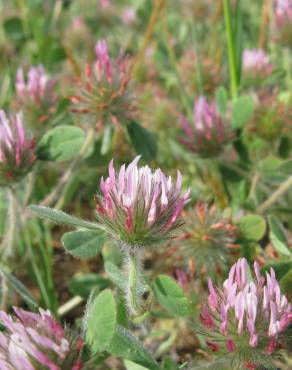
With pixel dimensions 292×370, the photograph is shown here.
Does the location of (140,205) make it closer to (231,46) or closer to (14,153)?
(14,153)

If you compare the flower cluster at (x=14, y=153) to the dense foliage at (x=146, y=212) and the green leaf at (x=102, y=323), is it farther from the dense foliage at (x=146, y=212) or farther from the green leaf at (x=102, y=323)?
the green leaf at (x=102, y=323)

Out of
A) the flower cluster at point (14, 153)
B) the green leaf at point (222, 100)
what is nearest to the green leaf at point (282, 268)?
the flower cluster at point (14, 153)

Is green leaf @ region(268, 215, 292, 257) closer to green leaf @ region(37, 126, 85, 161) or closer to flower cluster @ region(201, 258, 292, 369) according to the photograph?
flower cluster @ region(201, 258, 292, 369)

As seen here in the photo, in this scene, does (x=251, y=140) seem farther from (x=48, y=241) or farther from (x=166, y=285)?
(x=166, y=285)

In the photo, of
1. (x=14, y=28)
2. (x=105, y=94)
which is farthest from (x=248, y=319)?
(x=14, y=28)

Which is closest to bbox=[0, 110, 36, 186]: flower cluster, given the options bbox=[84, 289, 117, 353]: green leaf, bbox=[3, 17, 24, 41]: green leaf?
bbox=[84, 289, 117, 353]: green leaf
